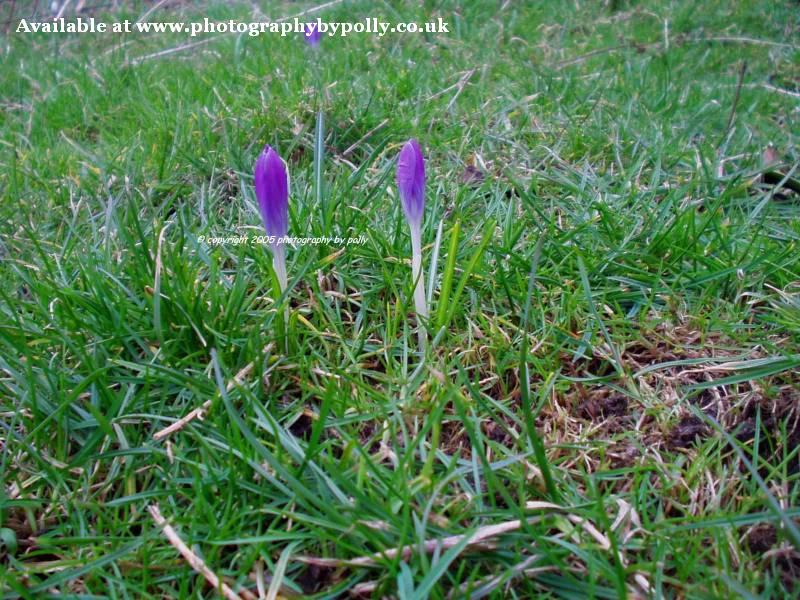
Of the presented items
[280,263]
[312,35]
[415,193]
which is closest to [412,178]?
[415,193]

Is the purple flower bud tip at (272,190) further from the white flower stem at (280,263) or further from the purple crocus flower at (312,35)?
the purple crocus flower at (312,35)

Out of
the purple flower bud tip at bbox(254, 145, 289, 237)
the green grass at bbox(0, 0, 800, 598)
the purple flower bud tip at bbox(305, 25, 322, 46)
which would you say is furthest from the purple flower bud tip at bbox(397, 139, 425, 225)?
the purple flower bud tip at bbox(305, 25, 322, 46)

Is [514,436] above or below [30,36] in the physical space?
below

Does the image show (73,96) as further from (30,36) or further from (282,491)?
(282,491)

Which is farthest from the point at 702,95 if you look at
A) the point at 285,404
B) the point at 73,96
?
the point at 73,96

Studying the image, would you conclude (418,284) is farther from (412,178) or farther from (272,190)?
(272,190)

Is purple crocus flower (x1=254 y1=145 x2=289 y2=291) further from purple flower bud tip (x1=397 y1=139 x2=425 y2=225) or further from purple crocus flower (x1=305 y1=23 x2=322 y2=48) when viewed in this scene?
purple crocus flower (x1=305 y1=23 x2=322 y2=48)

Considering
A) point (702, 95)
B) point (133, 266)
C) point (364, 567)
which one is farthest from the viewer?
point (702, 95)

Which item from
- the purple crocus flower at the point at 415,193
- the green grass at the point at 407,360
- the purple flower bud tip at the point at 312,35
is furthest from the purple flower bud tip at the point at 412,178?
the purple flower bud tip at the point at 312,35
